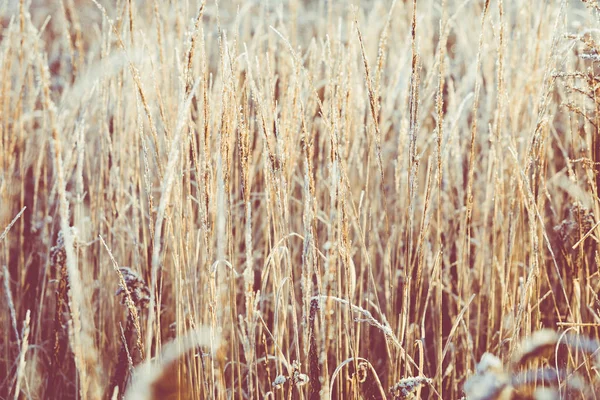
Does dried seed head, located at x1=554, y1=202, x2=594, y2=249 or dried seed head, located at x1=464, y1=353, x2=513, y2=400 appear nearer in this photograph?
dried seed head, located at x1=464, y1=353, x2=513, y2=400

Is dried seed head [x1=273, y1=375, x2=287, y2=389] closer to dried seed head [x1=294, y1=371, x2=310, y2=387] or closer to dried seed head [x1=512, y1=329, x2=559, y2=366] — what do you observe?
dried seed head [x1=294, y1=371, x2=310, y2=387]

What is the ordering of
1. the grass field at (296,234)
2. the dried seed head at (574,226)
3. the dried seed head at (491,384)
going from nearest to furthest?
the dried seed head at (491,384) < the grass field at (296,234) < the dried seed head at (574,226)

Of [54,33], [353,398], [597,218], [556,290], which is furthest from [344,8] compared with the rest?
[353,398]

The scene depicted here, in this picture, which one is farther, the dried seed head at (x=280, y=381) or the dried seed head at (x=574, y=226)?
the dried seed head at (x=574, y=226)

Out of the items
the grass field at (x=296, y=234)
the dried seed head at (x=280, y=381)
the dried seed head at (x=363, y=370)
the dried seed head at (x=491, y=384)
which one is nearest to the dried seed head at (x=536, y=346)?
the grass field at (x=296, y=234)

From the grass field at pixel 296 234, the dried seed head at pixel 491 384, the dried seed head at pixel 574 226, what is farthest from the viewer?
the dried seed head at pixel 574 226

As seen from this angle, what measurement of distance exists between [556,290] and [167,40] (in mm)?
1330

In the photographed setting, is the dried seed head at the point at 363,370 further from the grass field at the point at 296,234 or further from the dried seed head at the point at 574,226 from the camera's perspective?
the dried seed head at the point at 574,226

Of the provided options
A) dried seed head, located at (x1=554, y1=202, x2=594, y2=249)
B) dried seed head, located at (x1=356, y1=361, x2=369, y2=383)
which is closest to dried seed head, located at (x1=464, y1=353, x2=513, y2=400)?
dried seed head, located at (x1=356, y1=361, x2=369, y2=383)

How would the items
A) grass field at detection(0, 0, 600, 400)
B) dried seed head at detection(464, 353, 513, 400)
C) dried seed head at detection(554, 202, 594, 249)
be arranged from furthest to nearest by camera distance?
1. dried seed head at detection(554, 202, 594, 249)
2. grass field at detection(0, 0, 600, 400)
3. dried seed head at detection(464, 353, 513, 400)

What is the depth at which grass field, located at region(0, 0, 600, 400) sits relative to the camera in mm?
887

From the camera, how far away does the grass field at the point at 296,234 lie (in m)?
0.89

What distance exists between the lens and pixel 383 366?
Answer: 1.48 m

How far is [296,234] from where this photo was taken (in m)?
1.03
